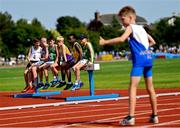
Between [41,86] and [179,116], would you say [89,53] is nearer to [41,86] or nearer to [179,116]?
[41,86]

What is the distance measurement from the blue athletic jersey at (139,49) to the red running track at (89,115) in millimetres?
1074

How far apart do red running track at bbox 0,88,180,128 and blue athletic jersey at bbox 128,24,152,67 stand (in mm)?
1074

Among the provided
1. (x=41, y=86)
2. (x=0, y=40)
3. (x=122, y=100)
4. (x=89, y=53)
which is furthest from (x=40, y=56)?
(x=0, y=40)

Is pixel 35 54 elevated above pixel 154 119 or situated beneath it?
elevated above

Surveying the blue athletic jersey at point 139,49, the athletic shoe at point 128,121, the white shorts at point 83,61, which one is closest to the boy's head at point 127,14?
the blue athletic jersey at point 139,49

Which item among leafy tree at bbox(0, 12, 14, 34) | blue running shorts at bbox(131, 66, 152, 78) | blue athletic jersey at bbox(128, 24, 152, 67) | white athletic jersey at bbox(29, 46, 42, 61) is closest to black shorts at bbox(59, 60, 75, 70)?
white athletic jersey at bbox(29, 46, 42, 61)

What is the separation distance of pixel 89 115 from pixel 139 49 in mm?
2574

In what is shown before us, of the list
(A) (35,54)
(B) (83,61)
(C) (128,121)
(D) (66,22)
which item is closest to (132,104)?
(C) (128,121)

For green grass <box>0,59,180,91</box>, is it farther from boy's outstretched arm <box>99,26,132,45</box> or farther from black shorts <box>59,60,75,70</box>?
boy's outstretched arm <box>99,26,132,45</box>

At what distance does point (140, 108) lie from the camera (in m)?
13.1

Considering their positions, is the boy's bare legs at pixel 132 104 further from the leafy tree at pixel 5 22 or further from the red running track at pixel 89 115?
the leafy tree at pixel 5 22

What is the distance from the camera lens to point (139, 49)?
996cm

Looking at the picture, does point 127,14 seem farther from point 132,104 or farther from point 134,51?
point 132,104

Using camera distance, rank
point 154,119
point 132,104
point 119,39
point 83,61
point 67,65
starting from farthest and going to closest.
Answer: point 67,65 < point 83,61 < point 154,119 < point 132,104 < point 119,39
